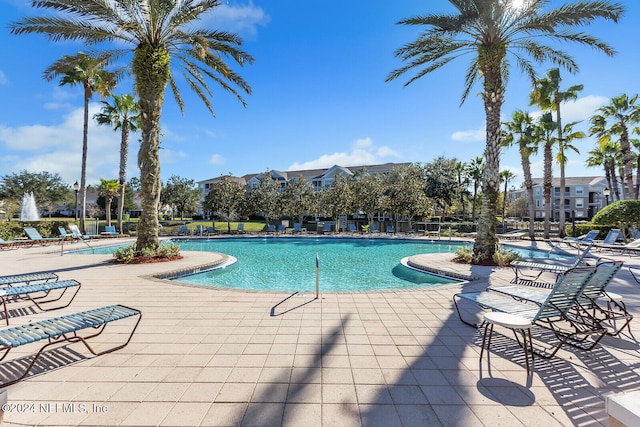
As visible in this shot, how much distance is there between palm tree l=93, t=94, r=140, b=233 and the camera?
23828 mm

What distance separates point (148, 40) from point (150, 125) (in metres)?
3.09

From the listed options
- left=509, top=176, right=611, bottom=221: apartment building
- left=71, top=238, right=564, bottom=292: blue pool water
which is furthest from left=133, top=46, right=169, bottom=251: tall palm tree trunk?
left=509, top=176, right=611, bottom=221: apartment building

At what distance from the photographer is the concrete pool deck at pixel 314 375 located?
2.55 metres

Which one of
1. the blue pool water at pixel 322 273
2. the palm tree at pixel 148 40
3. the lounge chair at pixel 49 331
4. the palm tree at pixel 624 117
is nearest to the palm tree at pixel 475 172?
the palm tree at pixel 624 117

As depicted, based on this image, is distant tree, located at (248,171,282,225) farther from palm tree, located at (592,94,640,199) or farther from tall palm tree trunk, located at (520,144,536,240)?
palm tree, located at (592,94,640,199)

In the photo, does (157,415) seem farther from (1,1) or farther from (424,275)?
(1,1)

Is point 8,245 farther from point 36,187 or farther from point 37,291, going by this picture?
point 36,187

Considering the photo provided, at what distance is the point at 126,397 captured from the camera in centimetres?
280

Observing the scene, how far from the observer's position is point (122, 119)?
24.6 m

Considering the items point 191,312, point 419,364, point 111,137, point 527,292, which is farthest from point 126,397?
point 111,137

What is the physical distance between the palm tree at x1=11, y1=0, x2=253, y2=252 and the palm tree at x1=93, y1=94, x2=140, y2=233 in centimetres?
1429

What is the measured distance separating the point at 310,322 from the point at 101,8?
12.3 meters

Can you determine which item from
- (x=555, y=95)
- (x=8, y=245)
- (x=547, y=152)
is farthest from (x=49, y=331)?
(x=555, y=95)

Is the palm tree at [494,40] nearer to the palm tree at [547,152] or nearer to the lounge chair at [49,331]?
the palm tree at [547,152]
